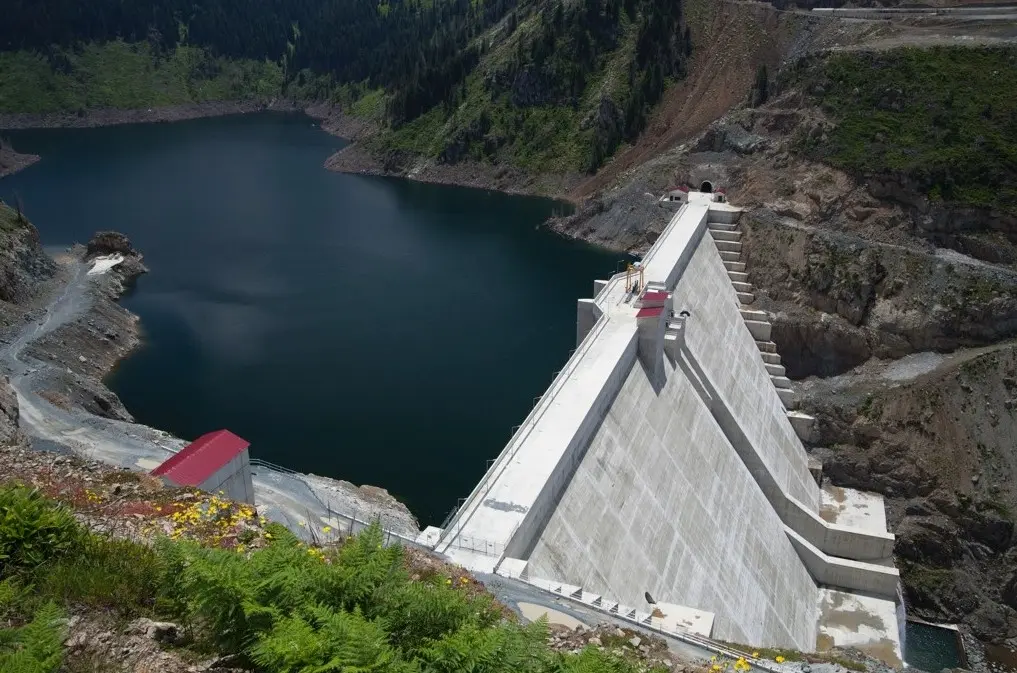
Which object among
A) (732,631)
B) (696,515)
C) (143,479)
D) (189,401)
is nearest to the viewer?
(143,479)

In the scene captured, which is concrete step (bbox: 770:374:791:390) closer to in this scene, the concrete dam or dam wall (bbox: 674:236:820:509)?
the concrete dam

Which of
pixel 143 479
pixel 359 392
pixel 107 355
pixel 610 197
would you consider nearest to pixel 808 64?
pixel 610 197

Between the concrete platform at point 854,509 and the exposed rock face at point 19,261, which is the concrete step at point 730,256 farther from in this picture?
the exposed rock face at point 19,261

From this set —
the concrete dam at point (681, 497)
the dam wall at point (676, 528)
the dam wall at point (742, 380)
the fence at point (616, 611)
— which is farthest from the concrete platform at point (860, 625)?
the fence at point (616, 611)

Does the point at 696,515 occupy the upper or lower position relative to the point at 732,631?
upper

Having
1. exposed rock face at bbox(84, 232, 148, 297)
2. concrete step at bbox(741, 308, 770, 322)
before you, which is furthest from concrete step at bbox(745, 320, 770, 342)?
exposed rock face at bbox(84, 232, 148, 297)

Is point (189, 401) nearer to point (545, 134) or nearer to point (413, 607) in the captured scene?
point (413, 607)

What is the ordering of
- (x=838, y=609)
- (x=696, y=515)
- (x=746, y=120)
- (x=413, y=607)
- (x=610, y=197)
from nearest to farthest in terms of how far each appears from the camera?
(x=413, y=607) → (x=696, y=515) → (x=838, y=609) → (x=746, y=120) → (x=610, y=197)
